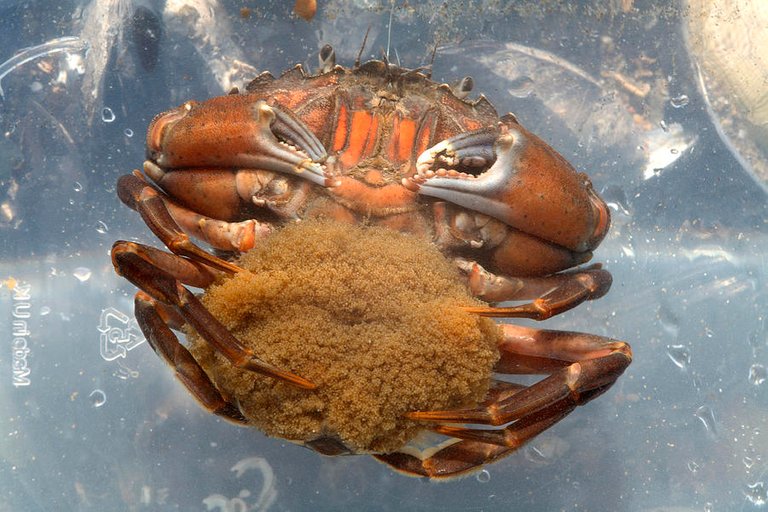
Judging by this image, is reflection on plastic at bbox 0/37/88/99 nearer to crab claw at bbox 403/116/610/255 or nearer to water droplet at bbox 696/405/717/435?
crab claw at bbox 403/116/610/255

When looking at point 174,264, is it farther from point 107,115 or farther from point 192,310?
point 107,115

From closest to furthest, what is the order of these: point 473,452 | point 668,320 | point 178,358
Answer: point 178,358, point 473,452, point 668,320

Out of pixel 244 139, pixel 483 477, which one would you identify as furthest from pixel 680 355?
pixel 244 139

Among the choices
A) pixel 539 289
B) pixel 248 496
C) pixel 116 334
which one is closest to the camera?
pixel 539 289

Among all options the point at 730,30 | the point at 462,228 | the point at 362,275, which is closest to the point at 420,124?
the point at 462,228

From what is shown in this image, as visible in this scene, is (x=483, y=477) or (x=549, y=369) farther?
(x=483, y=477)

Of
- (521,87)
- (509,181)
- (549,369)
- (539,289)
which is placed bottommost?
(549,369)
